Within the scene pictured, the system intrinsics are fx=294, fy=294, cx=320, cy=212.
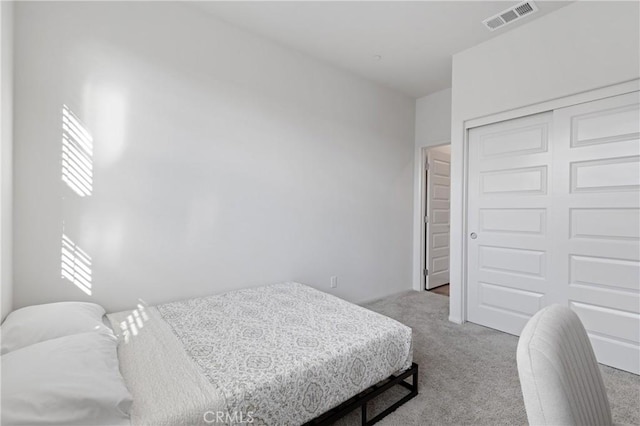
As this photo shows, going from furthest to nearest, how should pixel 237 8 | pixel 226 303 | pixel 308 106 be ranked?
pixel 308 106
pixel 237 8
pixel 226 303

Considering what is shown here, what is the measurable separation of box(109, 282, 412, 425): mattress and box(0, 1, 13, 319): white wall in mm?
598

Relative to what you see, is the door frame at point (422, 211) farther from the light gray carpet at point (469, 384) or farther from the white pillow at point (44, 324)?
the white pillow at point (44, 324)

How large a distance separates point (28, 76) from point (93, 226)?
1.02 meters

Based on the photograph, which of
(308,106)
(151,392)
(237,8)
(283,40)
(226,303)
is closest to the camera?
(151,392)

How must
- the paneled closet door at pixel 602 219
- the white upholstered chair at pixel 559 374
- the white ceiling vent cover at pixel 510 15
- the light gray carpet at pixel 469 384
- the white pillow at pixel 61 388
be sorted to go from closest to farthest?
the white upholstered chair at pixel 559 374 < the white pillow at pixel 61 388 < the light gray carpet at pixel 469 384 < the paneled closet door at pixel 602 219 < the white ceiling vent cover at pixel 510 15

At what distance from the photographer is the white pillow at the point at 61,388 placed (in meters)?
0.93

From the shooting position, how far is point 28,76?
187 centimetres

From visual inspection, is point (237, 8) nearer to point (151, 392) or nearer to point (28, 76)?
point (28, 76)

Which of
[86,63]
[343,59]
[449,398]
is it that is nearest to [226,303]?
[449,398]
